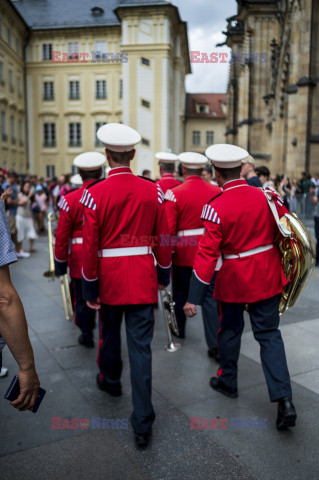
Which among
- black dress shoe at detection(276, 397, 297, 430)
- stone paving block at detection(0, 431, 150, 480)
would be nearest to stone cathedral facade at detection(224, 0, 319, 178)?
black dress shoe at detection(276, 397, 297, 430)

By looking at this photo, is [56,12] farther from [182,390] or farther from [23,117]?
[182,390]

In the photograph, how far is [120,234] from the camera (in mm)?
3684

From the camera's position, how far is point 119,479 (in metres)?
3.02

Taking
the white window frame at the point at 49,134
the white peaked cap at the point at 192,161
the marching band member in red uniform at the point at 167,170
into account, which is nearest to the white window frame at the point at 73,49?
the white window frame at the point at 49,134

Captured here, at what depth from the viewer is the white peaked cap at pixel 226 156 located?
12.6 feet

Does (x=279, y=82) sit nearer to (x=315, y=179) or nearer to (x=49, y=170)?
(x=315, y=179)

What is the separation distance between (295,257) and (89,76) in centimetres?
4838

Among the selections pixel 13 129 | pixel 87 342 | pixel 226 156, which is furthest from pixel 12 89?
pixel 226 156

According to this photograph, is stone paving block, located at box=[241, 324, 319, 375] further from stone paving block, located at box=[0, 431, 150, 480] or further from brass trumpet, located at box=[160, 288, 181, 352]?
stone paving block, located at box=[0, 431, 150, 480]

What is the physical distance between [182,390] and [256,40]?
27.6m

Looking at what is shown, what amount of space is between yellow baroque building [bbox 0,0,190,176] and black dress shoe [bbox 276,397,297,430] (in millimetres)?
42085

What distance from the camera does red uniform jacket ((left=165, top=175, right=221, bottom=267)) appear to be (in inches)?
212

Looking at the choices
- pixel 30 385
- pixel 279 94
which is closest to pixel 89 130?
pixel 279 94

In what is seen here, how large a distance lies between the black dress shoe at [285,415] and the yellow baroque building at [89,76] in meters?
42.1
